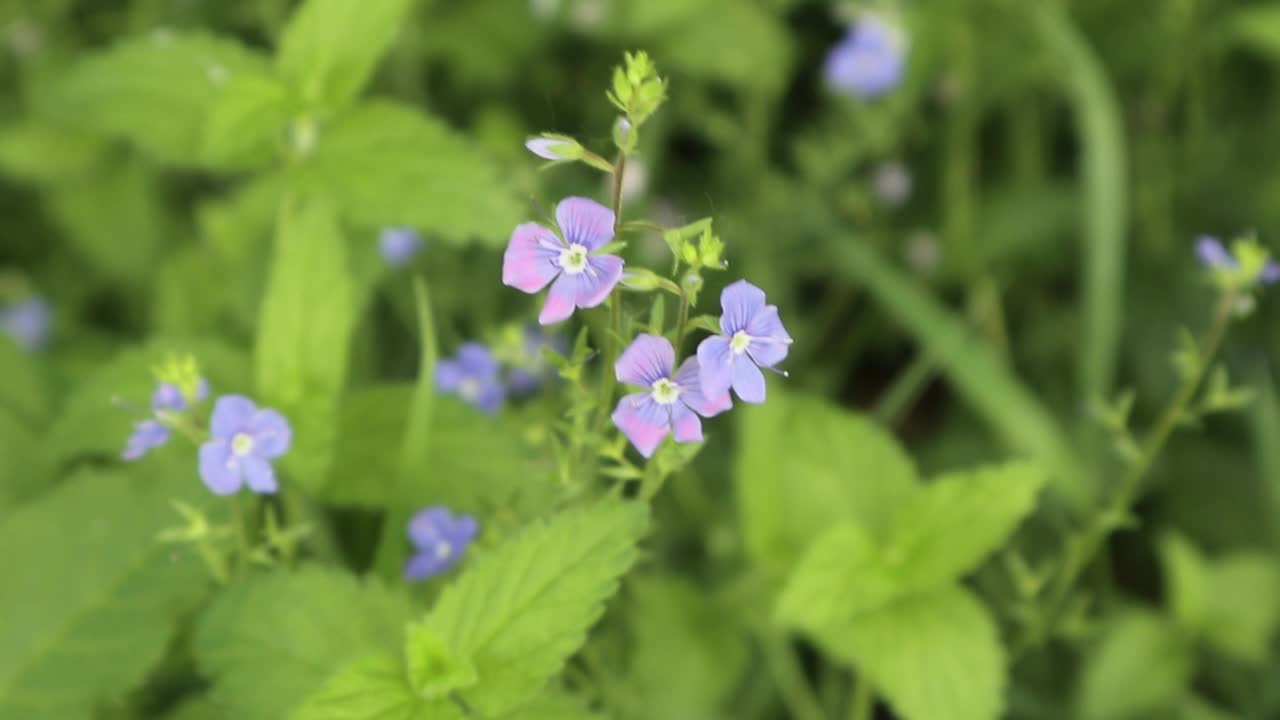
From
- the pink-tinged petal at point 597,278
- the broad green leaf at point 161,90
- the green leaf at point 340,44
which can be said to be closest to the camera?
the pink-tinged petal at point 597,278

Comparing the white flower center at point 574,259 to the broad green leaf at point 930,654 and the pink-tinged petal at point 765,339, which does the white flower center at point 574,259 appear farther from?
the broad green leaf at point 930,654

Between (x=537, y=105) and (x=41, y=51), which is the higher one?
(x=41, y=51)

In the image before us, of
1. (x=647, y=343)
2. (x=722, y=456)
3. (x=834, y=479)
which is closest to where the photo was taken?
(x=647, y=343)

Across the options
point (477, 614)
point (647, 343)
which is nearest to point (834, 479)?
point (477, 614)

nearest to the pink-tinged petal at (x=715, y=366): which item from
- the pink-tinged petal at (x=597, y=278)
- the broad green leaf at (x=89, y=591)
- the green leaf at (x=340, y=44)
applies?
the pink-tinged petal at (x=597, y=278)

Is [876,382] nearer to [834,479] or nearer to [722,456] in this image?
[722,456]

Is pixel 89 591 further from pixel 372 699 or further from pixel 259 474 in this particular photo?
pixel 372 699

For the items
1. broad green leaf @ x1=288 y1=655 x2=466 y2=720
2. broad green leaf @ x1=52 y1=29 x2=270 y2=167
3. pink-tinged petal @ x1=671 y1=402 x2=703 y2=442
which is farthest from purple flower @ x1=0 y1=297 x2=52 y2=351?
pink-tinged petal @ x1=671 y1=402 x2=703 y2=442
